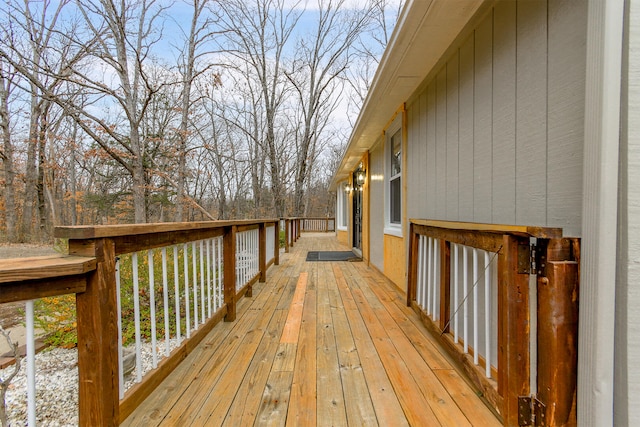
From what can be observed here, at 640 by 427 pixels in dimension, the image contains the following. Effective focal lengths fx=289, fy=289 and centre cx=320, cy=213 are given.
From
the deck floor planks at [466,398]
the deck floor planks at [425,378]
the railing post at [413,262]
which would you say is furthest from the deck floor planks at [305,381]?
the railing post at [413,262]

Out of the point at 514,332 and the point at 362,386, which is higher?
the point at 514,332

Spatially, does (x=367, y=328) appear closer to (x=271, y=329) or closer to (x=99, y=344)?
(x=271, y=329)

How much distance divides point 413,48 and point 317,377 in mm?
2372

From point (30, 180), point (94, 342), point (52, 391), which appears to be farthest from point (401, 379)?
point (30, 180)

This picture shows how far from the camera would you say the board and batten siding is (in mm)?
1173

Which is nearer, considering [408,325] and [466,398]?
[466,398]

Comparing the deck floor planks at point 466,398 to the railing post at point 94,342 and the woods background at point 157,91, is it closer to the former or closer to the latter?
the railing post at point 94,342

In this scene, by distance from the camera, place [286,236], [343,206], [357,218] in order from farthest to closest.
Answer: [343,206] → [286,236] → [357,218]

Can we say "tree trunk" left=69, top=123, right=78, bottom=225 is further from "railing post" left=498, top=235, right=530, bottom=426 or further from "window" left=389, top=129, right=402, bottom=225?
"railing post" left=498, top=235, right=530, bottom=426

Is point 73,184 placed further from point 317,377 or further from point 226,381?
point 317,377

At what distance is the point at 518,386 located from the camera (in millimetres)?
1181

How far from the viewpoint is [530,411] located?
3.81ft

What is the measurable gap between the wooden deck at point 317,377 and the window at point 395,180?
1613 millimetres

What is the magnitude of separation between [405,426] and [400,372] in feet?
1.46
